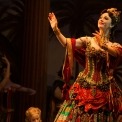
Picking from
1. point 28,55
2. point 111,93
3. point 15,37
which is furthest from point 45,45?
point 111,93

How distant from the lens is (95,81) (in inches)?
157

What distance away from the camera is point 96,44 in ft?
13.4

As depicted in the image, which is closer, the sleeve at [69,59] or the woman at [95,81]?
the woman at [95,81]

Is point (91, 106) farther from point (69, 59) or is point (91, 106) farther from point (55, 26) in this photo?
point (55, 26)

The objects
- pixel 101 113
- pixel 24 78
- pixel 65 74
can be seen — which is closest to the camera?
pixel 101 113

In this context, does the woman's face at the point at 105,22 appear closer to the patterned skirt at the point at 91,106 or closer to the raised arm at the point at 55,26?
the raised arm at the point at 55,26

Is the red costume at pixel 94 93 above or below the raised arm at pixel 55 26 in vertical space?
below

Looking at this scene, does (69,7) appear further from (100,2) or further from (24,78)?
(24,78)

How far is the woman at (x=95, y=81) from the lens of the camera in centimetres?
392

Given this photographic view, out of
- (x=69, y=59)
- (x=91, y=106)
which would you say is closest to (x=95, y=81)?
(x=91, y=106)

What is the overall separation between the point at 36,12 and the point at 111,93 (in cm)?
185

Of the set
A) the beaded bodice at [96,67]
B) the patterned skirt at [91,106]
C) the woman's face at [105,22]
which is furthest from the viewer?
the woman's face at [105,22]

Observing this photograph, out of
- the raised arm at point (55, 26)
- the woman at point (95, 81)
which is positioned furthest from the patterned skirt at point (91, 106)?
the raised arm at point (55, 26)

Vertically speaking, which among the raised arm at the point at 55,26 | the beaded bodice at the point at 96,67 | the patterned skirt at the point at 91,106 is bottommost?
the patterned skirt at the point at 91,106
